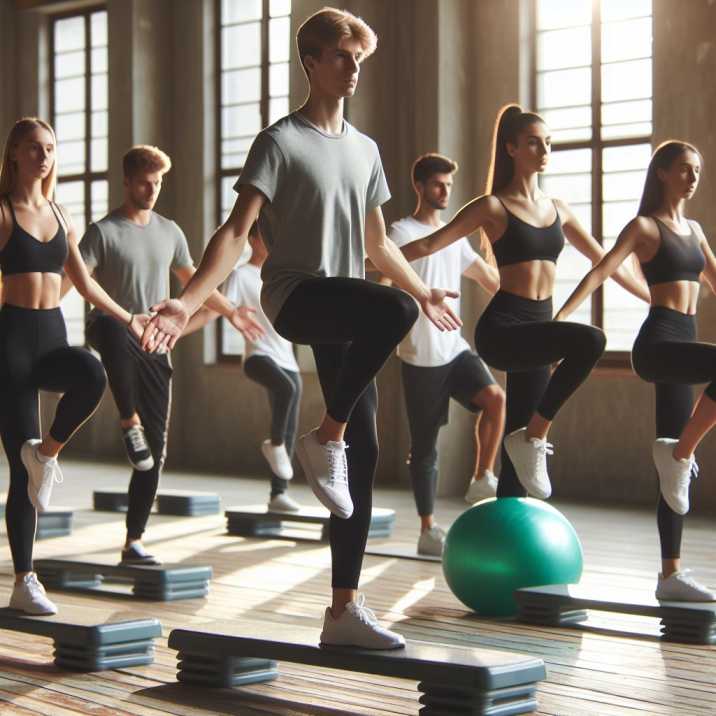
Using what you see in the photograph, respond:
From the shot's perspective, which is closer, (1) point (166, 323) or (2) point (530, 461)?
(1) point (166, 323)

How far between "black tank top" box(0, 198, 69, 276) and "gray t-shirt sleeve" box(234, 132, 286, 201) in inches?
54.5

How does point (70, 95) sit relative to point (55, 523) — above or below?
above

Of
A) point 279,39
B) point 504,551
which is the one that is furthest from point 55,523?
point 279,39

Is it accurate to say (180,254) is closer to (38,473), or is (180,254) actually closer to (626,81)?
(38,473)

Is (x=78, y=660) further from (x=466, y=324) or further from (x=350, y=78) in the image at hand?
(x=466, y=324)

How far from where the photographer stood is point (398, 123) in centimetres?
960

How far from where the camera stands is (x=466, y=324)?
9195 mm

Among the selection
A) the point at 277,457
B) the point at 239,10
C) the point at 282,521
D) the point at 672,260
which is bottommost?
the point at 282,521

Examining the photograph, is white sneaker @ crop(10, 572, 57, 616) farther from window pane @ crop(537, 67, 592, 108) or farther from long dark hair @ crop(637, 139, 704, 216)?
window pane @ crop(537, 67, 592, 108)

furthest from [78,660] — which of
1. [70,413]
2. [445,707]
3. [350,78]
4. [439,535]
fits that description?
[439,535]

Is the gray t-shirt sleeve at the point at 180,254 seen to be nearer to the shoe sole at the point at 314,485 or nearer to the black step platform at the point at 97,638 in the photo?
the black step platform at the point at 97,638

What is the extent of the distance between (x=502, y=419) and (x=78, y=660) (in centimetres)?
268

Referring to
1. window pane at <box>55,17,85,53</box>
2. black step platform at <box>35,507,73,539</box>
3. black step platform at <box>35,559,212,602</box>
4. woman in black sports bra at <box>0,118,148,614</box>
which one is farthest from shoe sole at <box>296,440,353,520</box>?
window pane at <box>55,17,85,53</box>

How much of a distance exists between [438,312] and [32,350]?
143 cm
